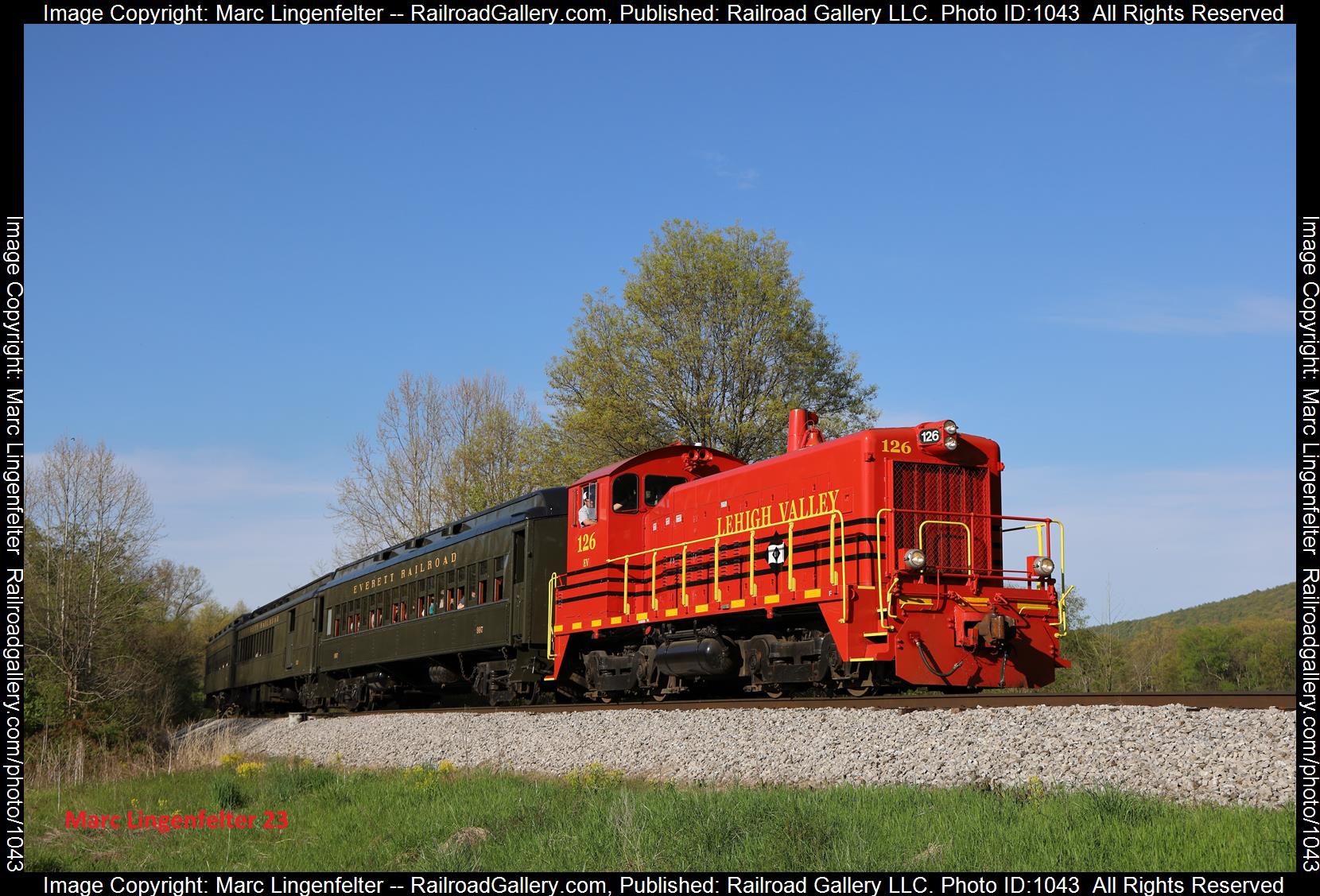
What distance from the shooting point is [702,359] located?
30.0 metres

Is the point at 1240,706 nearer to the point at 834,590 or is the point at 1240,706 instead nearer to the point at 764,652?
the point at 834,590

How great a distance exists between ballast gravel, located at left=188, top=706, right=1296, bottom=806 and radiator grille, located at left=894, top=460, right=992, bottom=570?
282 centimetres

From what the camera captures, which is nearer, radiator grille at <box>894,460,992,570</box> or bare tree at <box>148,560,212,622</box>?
radiator grille at <box>894,460,992,570</box>

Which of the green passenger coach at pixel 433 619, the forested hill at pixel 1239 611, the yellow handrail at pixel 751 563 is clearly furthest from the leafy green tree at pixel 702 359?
the forested hill at pixel 1239 611

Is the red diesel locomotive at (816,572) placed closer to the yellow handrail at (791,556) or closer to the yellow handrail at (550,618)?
the yellow handrail at (791,556)

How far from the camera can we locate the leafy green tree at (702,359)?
1168 inches

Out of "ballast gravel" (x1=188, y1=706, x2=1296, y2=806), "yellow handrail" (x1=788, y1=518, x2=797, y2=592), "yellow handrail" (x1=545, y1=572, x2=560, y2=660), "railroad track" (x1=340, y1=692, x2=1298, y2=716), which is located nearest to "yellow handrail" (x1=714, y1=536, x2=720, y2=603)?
"yellow handrail" (x1=788, y1=518, x2=797, y2=592)

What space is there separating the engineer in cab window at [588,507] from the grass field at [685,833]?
20.3ft

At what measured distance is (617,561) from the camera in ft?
55.8

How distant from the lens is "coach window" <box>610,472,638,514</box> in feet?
57.0

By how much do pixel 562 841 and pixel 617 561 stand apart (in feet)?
29.9

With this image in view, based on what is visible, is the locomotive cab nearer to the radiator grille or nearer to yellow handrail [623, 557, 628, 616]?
yellow handrail [623, 557, 628, 616]

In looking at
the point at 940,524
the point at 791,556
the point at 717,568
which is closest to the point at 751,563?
the point at 791,556
